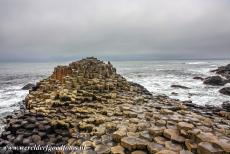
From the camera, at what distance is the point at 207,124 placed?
27.0ft

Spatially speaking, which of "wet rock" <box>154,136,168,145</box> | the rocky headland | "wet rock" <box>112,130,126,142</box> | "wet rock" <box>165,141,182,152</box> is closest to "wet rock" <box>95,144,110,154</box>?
the rocky headland

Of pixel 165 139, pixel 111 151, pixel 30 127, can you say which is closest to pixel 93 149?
→ pixel 111 151

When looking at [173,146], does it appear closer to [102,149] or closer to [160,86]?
[102,149]

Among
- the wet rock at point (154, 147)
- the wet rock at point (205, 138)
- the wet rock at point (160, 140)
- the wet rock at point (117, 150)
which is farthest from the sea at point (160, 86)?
the wet rock at point (205, 138)

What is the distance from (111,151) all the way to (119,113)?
3617mm

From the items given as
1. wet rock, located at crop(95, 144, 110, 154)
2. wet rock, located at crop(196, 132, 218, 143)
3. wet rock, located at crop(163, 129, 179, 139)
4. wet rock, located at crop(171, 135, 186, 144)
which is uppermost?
wet rock, located at crop(196, 132, 218, 143)

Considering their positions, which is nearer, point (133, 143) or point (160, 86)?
point (133, 143)

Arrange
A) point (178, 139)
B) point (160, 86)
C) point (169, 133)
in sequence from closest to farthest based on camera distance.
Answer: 1. point (178, 139)
2. point (169, 133)
3. point (160, 86)

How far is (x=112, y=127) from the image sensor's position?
27.9 ft

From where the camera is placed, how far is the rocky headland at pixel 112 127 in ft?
21.9

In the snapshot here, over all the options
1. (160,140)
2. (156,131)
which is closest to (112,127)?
(156,131)

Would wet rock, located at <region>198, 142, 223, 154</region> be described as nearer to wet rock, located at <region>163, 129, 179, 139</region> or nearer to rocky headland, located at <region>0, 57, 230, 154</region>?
rocky headland, located at <region>0, 57, 230, 154</region>

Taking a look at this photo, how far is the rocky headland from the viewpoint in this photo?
21.9 ft

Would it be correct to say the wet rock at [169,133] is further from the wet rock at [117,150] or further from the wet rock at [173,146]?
the wet rock at [117,150]
